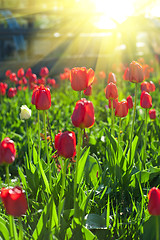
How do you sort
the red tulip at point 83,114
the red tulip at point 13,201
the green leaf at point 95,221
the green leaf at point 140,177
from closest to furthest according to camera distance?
the red tulip at point 13,201
the red tulip at point 83,114
the green leaf at point 95,221
the green leaf at point 140,177

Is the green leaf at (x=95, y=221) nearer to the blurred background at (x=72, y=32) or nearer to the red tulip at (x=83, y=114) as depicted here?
the red tulip at (x=83, y=114)

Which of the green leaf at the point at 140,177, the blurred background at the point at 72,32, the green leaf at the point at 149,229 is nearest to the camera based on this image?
the green leaf at the point at 149,229

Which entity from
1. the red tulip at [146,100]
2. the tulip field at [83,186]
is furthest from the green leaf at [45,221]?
the red tulip at [146,100]

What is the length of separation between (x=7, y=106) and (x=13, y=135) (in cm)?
117

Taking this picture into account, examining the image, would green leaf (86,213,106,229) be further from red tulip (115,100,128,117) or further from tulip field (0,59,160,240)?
red tulip (115,100,128,117)

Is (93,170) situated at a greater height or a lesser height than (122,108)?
lesser

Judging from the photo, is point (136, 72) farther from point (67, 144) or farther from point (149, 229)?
point (149, 229)

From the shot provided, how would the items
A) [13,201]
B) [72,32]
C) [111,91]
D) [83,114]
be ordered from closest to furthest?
[13,201]
[83,114]
[111,91]
[72,32]

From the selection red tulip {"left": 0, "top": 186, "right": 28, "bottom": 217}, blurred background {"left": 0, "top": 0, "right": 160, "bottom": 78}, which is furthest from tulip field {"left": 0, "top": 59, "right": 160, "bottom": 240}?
blurred background {"left": 0, "top": 0, "right": 160, "bottom": 78}

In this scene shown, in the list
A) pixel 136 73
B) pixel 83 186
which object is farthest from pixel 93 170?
pixel 136 73

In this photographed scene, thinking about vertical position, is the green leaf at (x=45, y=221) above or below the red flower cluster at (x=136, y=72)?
below

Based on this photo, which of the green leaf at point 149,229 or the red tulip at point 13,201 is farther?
the green leaf at point 149,229

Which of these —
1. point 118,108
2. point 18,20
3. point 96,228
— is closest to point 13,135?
point 118,108

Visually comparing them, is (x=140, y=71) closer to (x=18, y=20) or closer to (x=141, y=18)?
(x=141, y=18)
